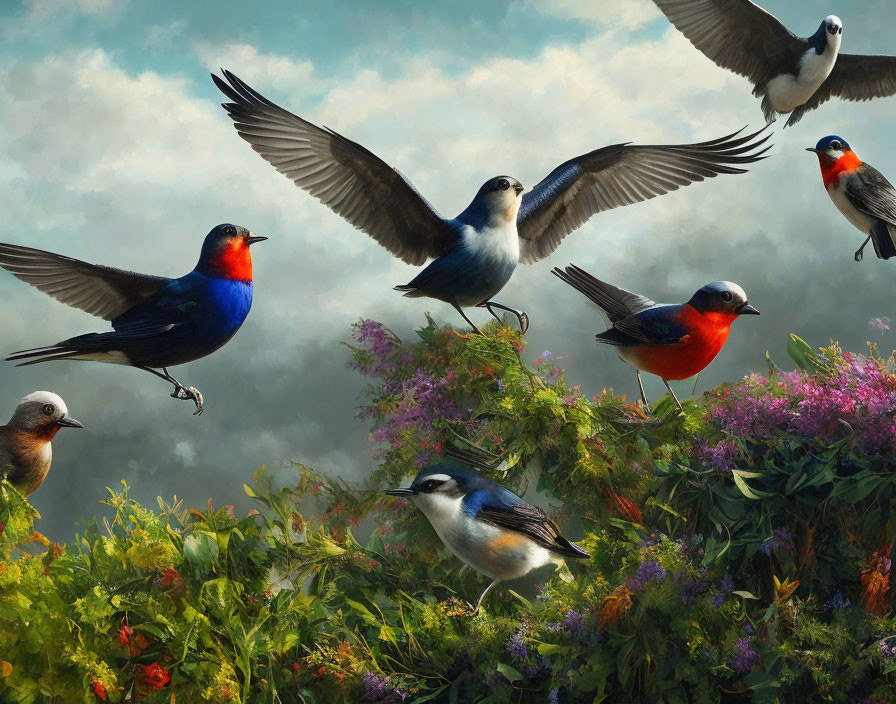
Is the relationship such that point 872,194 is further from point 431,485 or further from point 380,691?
point 380,691

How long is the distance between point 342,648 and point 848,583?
2.09 metres

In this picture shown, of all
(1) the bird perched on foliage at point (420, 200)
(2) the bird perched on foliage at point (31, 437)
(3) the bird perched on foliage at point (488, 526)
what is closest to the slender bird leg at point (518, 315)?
(1) the bird perched on foliage at point (420, 200)

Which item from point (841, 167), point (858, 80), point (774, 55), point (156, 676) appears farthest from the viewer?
point (858, 80)

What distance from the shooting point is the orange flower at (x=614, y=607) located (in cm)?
332

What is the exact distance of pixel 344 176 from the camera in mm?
4406

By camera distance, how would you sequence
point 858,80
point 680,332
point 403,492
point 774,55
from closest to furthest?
point 403,492, point 680,332, point 774,55, point 858,80

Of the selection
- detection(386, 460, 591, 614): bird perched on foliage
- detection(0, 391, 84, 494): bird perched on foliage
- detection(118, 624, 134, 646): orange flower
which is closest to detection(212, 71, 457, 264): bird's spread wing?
detection(386, 460, 591, 614): bird perched on foliage

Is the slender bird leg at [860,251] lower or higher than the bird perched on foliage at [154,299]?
higher

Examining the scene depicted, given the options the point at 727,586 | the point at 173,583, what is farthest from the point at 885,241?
the point at 173,583

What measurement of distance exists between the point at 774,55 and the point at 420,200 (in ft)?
10.3

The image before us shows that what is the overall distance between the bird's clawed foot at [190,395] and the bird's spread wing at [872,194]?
3885mm

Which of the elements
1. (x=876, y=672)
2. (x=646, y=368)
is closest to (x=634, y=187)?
(x=646, y=368)

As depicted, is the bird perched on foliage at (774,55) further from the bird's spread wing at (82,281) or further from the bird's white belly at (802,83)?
the bird's spread wing at (82,281)

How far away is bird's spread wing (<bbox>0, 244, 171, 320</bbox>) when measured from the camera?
3926 millimetres
